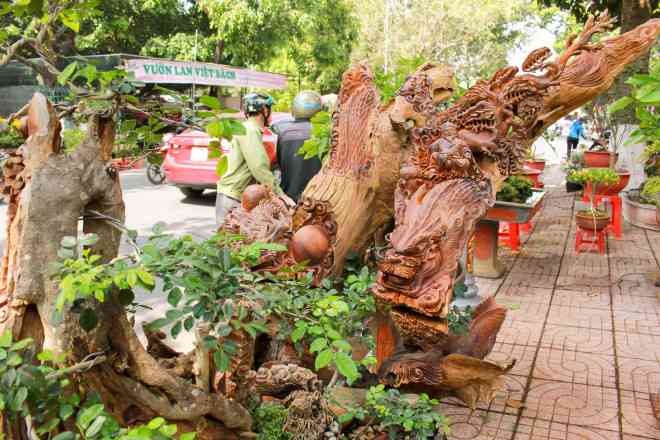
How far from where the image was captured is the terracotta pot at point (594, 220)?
7.00 m

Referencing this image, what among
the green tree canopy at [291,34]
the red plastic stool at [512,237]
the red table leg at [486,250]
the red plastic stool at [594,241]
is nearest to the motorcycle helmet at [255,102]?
the red table leg at [486,250]

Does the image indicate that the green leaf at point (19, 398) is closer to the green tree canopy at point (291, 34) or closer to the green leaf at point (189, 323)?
the green leaf at point (189, 323)

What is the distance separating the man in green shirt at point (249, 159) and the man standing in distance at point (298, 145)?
1.11ft

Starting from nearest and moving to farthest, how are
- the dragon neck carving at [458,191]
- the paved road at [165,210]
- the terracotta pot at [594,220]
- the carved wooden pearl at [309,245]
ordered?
1. the dragon neck carving at [458,191]
2. the carved wooden pearl at [309,245]
3. the terracotta pot at [594,220]
4. the paved road at [165,210]

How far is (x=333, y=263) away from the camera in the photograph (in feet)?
9.33

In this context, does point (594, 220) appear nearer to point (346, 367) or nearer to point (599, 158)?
point (599, 158)

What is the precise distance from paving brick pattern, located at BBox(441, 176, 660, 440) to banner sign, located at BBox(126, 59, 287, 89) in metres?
6.87

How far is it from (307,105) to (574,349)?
2.71m

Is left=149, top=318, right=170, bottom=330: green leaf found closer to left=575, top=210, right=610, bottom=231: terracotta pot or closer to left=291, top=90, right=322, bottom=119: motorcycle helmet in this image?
left=291, top=90, right=322, bottom=119: motorcycle helmet

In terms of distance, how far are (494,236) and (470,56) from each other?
1299 inches

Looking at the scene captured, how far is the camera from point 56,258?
158 cm

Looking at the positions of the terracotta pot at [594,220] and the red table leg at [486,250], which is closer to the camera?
the red table leg at [486,250]

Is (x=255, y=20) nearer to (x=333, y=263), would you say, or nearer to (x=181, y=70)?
(x=181, y=70)

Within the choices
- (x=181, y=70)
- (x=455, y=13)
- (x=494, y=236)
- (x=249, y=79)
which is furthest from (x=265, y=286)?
(x=455, y=13)
